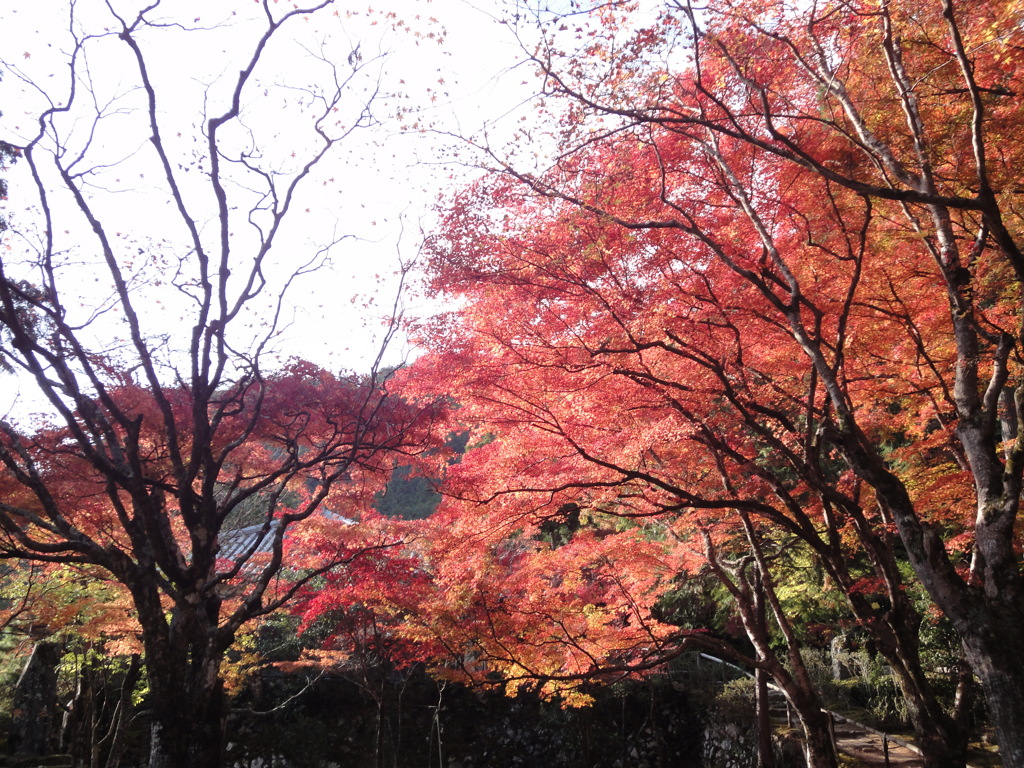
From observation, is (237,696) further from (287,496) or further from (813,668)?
(813,668)

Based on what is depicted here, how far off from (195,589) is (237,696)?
12637mm

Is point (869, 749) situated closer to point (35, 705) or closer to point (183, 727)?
point (183, 727)

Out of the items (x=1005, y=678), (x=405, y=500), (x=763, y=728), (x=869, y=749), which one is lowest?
(x=869, y=749)

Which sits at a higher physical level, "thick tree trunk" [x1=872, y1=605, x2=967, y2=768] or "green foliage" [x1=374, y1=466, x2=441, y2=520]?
"green foliage" [x1=374, y1=466, x2=441, y2=520]

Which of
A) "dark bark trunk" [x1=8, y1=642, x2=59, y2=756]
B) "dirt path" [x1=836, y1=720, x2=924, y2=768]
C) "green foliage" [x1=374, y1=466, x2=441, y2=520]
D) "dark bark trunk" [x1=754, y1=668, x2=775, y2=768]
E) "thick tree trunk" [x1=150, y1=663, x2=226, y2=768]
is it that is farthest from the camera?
"green foliage" [x1=374, y1=466, x2=441, y2=520]

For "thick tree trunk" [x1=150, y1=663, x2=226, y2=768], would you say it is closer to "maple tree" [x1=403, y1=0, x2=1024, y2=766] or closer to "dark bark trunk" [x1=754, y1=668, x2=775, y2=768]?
"maple tree" [x1=403, y1=0, x2=1024, y2=766]

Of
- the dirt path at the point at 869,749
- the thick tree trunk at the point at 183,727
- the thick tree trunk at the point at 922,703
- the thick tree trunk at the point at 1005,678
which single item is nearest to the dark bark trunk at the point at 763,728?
the dirt path at the point at 869,749

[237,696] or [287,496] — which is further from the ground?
[287,496]

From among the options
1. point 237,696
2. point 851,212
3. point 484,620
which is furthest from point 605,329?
point 237,696

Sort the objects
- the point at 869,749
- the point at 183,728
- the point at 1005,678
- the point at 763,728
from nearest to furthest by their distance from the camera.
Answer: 1. the point at 1005,678
2. the point at 183,728
3. the point at 763,728
4. the point at 869,749

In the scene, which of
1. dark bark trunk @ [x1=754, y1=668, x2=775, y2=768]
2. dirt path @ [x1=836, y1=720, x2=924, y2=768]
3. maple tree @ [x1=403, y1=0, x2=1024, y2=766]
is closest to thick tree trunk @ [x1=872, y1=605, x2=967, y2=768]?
maple tree @ [x1=403, y1=0, x2=1024, y2=766]

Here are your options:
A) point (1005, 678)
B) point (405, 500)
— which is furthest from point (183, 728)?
point (405, 500)

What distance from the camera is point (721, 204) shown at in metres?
6.51

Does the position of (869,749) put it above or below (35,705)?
below
